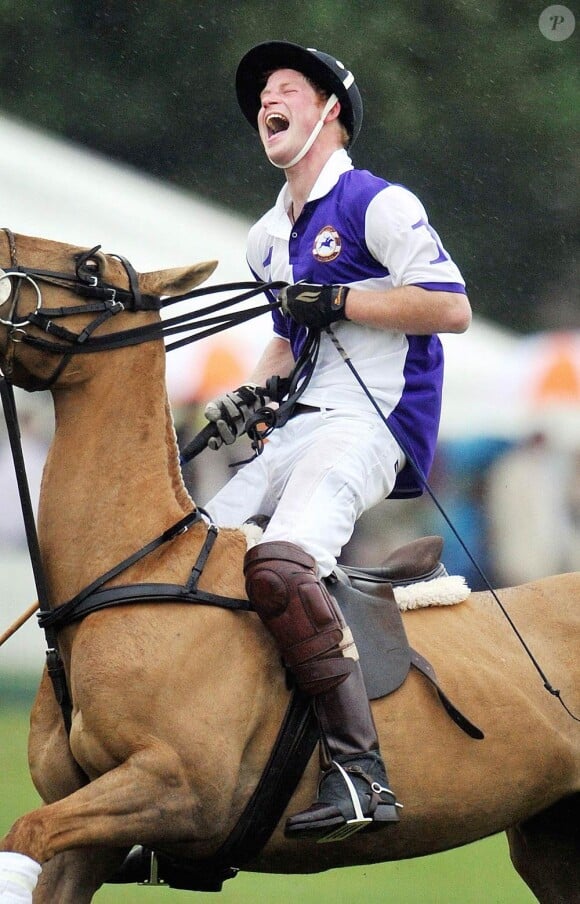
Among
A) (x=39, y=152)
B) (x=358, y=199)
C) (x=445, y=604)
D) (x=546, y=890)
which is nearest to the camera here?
(x=358, y=199)

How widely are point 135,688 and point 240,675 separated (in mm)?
309

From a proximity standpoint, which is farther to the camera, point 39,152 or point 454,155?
point 454,155

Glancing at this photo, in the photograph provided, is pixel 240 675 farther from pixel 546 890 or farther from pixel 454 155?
pixel 454 155

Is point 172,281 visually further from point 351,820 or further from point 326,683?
point 351,820

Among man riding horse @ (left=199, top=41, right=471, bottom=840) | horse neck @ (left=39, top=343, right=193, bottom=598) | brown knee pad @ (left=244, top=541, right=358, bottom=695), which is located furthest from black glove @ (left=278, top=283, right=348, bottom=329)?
brown knee pad @ (left=244, top=541, right=358, bottom=695)

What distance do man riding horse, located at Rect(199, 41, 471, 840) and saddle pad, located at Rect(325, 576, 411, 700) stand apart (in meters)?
0.12

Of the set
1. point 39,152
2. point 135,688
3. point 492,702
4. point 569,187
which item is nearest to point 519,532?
A: point 39,152

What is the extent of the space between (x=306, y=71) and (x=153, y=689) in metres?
2.03

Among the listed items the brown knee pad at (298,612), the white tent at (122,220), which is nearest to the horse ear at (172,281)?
the brown knee pad at (298,612)

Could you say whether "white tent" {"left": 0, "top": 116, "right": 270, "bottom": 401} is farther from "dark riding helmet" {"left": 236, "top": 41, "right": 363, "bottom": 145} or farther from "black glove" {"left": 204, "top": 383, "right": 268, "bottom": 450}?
"black glove" {"left": 204, "top": 383, "right": 268, "bottom": 450}

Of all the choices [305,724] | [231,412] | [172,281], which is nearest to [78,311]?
[172,281]

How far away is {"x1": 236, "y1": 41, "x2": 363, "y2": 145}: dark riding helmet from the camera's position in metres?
4.42

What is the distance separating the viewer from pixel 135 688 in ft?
12.3

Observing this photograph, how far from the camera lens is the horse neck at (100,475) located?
3949 mm
